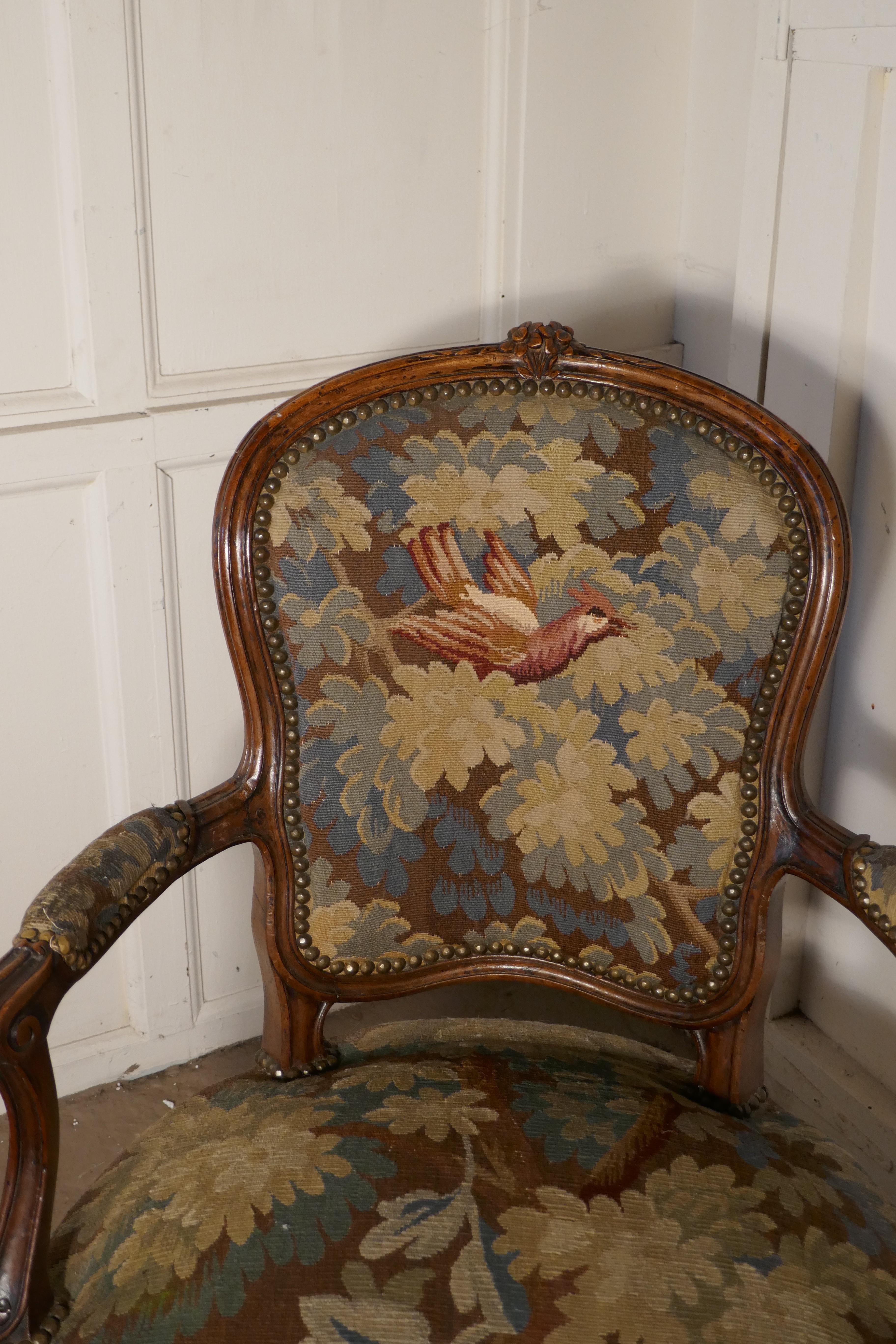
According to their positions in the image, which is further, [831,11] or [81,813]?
[81,813]

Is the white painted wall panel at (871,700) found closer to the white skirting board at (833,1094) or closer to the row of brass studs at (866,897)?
the white skirting board at (833,1094)

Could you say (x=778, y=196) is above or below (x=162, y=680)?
above

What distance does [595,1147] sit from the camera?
88 cm

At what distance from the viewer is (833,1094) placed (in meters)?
1.43

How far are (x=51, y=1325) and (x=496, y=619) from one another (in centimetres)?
57

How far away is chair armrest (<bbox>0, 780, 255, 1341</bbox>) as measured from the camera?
2.54 ft

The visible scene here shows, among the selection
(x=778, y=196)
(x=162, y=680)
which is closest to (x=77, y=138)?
(x=162, y=680)

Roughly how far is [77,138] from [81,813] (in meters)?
0.71

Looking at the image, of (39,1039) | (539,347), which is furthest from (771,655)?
(39,1039)

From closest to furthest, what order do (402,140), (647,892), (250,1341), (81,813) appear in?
(250,1341) < (647,892) < (402,140) < (81,813)

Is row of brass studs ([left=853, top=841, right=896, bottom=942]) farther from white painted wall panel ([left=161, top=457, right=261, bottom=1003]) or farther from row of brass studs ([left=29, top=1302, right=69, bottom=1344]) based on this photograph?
white painted wall panel ([left=161, top=457, right=261, bottom=1003])

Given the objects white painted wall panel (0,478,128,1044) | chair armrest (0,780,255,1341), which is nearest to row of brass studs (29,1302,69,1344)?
chair armrest (0,780,255,1341)

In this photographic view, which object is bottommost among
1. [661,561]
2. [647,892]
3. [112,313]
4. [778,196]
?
[647,892]

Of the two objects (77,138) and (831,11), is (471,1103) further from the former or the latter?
(831,11)
